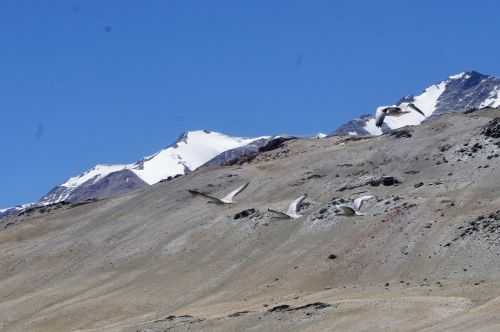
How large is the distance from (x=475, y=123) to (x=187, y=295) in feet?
138

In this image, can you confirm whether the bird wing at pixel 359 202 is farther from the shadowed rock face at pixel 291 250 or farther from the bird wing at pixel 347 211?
the bird wing at pixel 347 211

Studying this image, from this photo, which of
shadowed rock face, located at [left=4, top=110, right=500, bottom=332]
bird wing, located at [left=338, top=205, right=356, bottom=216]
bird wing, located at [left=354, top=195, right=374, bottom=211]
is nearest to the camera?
shadowed rock face, located at [left=4, top=110, right=500, bottom=332]

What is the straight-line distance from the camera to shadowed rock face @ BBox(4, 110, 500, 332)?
6244 cm

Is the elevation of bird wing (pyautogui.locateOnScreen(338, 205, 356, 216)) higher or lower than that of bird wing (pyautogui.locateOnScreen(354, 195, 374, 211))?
lower

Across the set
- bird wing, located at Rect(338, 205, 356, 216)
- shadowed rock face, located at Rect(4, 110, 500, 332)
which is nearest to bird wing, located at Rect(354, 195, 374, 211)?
shadowed rock face, located at Rect(4, 110, 500, 332)

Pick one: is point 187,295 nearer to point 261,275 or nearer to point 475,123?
point 261,275

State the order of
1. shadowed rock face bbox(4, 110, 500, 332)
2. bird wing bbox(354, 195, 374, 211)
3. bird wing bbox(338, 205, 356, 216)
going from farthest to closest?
bird wing bbox(354, 195, 374, 211), bird wing bbox(338, 205, 356, 216), shadowed rock face bbox(4, 110, 500, 332)

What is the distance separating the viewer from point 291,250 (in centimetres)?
8431

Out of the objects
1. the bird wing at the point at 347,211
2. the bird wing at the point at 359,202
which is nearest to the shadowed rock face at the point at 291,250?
the bird wing at the point at 359,202

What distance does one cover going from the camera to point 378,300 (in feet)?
196

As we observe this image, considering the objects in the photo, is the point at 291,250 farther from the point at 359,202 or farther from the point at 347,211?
the point at 359,202

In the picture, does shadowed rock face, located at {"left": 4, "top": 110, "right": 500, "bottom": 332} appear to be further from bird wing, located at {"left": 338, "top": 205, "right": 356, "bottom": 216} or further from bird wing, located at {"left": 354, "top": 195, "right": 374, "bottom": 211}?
bird wing, located at {"left": 338, "top": 205, "right": 356, "bottom": 216}

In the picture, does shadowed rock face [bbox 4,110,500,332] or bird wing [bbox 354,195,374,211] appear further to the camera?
bird wing [bbox 354,195,374,211]

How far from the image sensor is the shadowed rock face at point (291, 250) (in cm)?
6244
